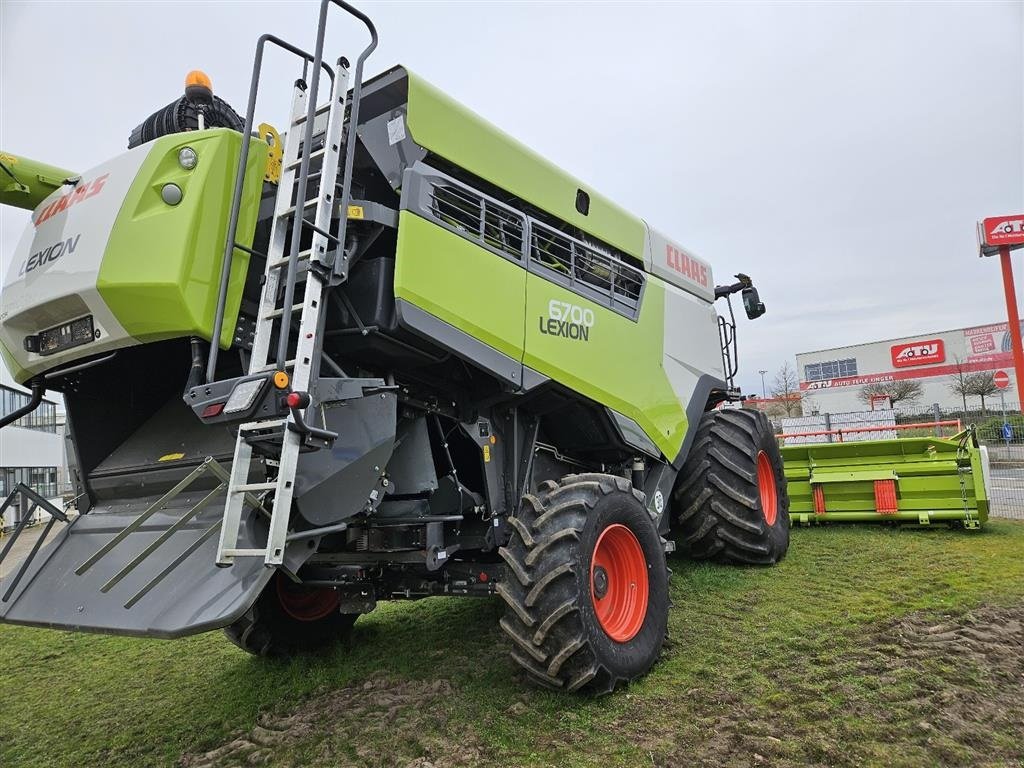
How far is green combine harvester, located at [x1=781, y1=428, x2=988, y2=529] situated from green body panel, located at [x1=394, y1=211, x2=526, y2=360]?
6071 millimetres

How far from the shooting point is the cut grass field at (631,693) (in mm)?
3014

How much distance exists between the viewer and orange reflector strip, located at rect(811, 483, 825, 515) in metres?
8.41

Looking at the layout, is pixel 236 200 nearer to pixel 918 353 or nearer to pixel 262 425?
pixel 262 425

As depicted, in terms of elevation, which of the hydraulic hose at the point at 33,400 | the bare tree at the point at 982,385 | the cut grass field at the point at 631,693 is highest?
the bare tree at the point at 982,385

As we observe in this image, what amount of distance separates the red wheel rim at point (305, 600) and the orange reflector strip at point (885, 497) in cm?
620

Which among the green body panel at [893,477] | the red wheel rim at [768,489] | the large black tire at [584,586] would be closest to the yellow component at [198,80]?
the large black tire at [584,586]

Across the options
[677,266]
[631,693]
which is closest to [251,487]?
[631,693]

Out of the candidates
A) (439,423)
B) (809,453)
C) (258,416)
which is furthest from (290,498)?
(809,453)

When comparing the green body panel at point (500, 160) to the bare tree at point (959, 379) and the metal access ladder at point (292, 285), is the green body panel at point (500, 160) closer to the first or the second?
the metal access ladder at point (292, 285)

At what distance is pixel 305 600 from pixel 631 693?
99.3 inches

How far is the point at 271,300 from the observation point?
3160mm

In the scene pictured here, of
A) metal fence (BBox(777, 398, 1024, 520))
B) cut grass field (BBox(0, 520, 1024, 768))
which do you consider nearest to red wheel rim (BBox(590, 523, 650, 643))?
cut grass field (BBox(0, 520, 1024, 768))

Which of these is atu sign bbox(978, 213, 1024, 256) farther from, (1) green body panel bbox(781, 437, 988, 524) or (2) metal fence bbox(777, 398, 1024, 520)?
(1) green body panel bbox(781, 437, 988, 524)

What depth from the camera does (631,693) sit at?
3596 millimetres
